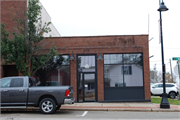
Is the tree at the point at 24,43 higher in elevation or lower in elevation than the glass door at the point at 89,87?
higher

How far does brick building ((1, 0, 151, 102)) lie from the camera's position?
15.4 metres

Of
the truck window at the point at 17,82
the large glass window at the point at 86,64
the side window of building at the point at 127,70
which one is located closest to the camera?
the truck window at the point at 17,82

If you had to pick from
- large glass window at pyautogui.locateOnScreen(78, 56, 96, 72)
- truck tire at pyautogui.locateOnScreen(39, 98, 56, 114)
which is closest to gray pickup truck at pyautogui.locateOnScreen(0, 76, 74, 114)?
truck tire at pyautogui.locateOnScreen(39, 98, 56, 114)

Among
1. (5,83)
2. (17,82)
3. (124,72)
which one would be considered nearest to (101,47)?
(124,72)

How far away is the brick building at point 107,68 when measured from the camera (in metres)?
15.4

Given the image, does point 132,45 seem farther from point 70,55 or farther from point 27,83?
point 27,83

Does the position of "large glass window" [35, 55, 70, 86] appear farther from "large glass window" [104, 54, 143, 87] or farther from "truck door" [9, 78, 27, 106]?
"truck door" [9, 78, 27, 106]

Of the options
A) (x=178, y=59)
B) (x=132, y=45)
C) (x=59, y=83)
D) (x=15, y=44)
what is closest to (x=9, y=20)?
(x=15, y=44)

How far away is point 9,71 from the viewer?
16812 millimetres

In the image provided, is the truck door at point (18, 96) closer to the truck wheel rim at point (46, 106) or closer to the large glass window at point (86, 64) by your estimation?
the truck wheel rim at point (46, 106)

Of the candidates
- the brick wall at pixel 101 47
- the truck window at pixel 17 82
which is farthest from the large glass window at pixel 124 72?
the truck window at pixel 17 82

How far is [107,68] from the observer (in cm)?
1562

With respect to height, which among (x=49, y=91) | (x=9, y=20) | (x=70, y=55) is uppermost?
(x=9, y=20)

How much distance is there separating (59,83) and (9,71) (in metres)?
4.43
